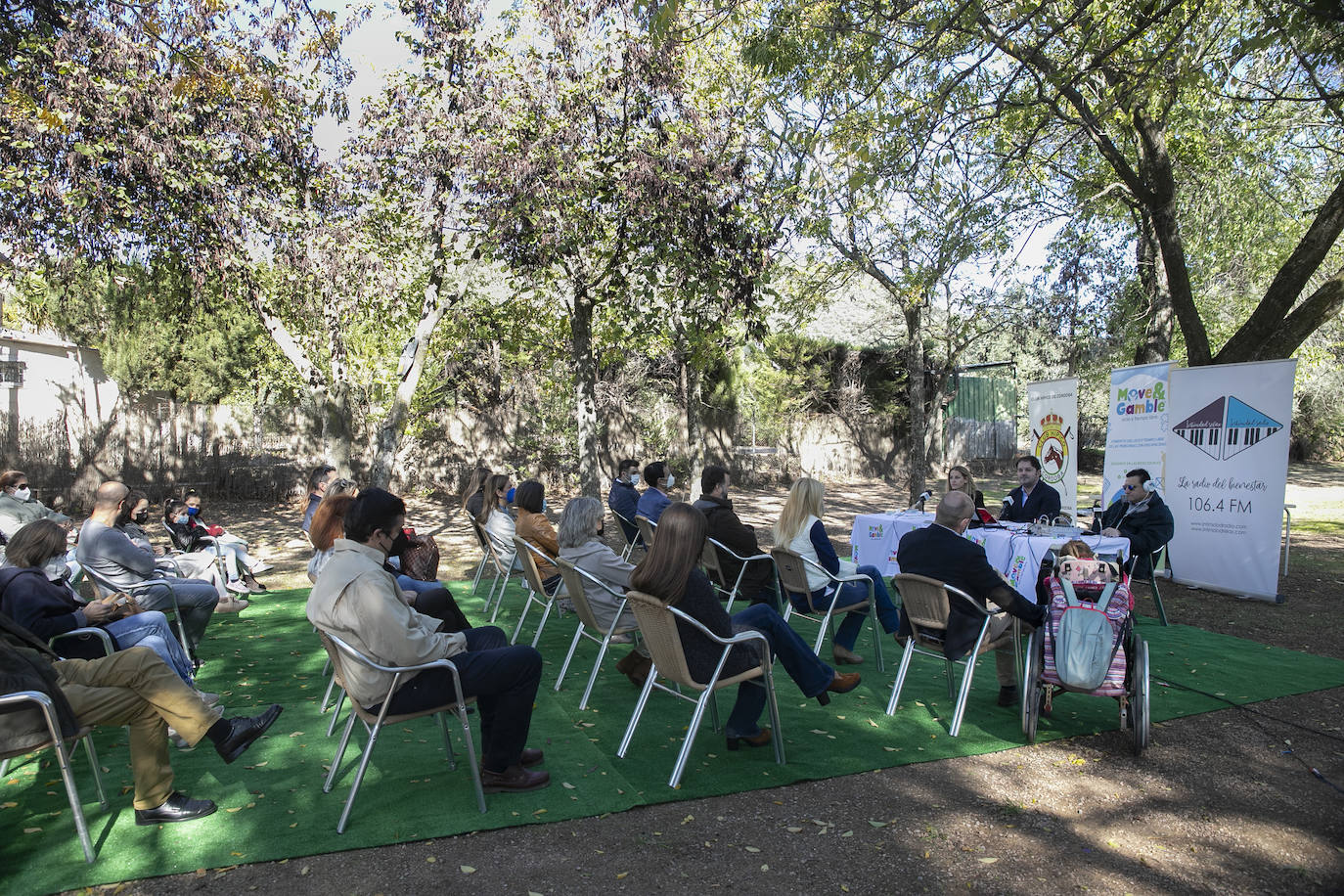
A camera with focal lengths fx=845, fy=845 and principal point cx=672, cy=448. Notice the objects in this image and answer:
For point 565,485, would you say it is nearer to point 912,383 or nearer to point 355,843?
point 912,383

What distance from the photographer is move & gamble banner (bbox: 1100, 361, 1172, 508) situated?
8664 millimetres

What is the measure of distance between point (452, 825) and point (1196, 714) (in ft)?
13.0

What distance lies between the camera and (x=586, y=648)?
231 inches

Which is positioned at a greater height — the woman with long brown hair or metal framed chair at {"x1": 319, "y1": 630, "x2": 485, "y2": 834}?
the woman with long brown hair

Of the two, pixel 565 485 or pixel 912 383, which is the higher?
pixel 912 383

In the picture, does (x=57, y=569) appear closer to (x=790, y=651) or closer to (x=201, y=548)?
(x=201, y=548)

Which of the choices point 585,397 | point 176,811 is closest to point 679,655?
point 176,811

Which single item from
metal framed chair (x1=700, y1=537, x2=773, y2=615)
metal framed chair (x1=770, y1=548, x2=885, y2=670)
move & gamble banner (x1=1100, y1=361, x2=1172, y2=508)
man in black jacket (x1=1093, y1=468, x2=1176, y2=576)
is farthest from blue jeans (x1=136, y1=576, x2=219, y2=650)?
move & gamble banner (x1=1100, y1=361, x2=1172, y2=508)

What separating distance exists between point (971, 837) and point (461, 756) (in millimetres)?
2219

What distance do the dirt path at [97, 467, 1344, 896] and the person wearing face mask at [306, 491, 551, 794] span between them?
15.7 inches

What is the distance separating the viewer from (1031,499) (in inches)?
293

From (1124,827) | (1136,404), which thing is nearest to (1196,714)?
(1124,827)

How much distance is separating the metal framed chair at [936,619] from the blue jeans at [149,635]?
3586mm

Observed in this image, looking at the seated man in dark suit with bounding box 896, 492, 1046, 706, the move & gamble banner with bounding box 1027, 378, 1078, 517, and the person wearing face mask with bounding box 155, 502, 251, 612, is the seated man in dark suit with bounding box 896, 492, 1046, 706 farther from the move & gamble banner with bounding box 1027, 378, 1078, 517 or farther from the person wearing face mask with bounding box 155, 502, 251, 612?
the move & gamble banner with bounding box 1027, 378, 1078, 517
